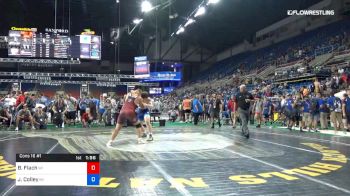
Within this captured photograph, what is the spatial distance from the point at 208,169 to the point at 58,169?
3098 mm

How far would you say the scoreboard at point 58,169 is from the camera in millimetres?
3701

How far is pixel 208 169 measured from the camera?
6215mm

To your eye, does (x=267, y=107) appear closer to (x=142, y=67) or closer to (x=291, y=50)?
(x=291, y=50)

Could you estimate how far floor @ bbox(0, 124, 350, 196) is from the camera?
4.79m

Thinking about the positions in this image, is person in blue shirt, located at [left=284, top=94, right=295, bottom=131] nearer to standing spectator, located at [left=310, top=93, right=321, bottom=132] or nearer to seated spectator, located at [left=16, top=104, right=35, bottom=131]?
standing spectator, located at [left=310, top=93, right=321, bottom=132]

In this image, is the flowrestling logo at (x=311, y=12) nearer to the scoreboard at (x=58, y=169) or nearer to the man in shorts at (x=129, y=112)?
the man in shorts at (x=129, y=112)

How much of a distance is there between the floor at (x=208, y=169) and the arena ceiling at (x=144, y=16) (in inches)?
750

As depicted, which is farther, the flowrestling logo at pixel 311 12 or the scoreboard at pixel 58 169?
the flowrestling logo at pixel 311 12

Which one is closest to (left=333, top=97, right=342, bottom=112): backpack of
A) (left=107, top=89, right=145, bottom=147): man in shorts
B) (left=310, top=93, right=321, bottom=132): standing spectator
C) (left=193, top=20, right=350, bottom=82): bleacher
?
(left=310, top=93, right=321, bottom=132): standing spectator

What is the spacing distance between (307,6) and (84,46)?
19122 millimetres

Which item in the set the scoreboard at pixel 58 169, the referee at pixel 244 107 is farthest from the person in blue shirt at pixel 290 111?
the scoreboard at pixel 58 169

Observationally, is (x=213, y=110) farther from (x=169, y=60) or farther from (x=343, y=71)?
(x=169, y=60)

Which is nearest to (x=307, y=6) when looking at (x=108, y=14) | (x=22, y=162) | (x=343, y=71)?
(x=343, y=71)

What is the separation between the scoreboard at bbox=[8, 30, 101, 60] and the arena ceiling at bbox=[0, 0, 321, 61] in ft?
17.8
